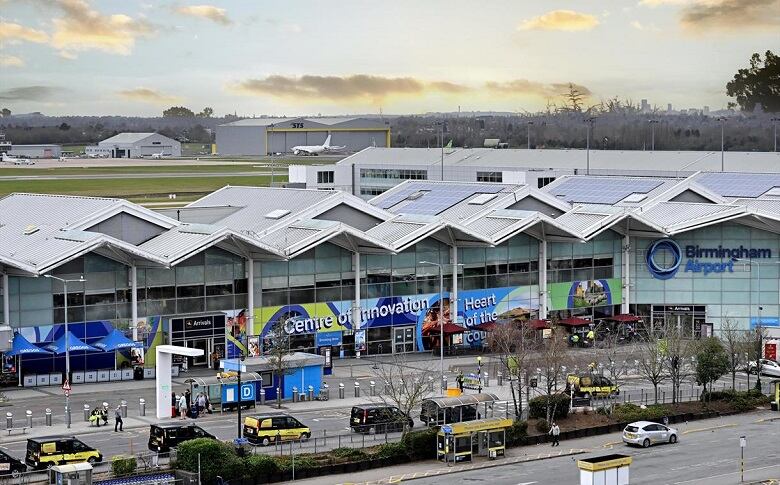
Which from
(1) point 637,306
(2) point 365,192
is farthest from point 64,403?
(2) point 365,192

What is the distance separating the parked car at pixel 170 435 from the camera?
49.0 metres

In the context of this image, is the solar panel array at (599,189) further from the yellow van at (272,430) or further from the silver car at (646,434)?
the yellow van at (272,430)

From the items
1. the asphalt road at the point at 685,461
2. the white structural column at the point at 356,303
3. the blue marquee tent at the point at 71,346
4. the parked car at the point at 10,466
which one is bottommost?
the asphalt road at the point at 685,461

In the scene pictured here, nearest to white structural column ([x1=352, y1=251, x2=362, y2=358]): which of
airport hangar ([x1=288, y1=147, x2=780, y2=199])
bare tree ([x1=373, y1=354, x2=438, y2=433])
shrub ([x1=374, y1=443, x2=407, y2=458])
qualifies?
bare tree ([x1=373, y1=354, x2=438, y2=433])

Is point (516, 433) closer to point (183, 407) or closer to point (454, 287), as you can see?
point (183, 407)

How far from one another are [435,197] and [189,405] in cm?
4056

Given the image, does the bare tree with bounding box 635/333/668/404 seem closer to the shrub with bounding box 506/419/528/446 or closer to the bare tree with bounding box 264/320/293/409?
the shrub with bounding box 506/419/528/446

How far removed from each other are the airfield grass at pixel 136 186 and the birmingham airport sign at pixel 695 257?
67560 millimetres

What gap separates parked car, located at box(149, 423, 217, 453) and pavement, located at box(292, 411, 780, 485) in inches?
219

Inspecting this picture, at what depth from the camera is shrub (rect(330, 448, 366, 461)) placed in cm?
4888

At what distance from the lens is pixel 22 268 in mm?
65750

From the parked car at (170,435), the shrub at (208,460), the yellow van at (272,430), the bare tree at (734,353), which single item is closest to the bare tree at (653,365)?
the bare tree at (734,353)

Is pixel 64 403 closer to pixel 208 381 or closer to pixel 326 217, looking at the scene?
pixel 208 381

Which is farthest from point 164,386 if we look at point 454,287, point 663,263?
point 663,263
